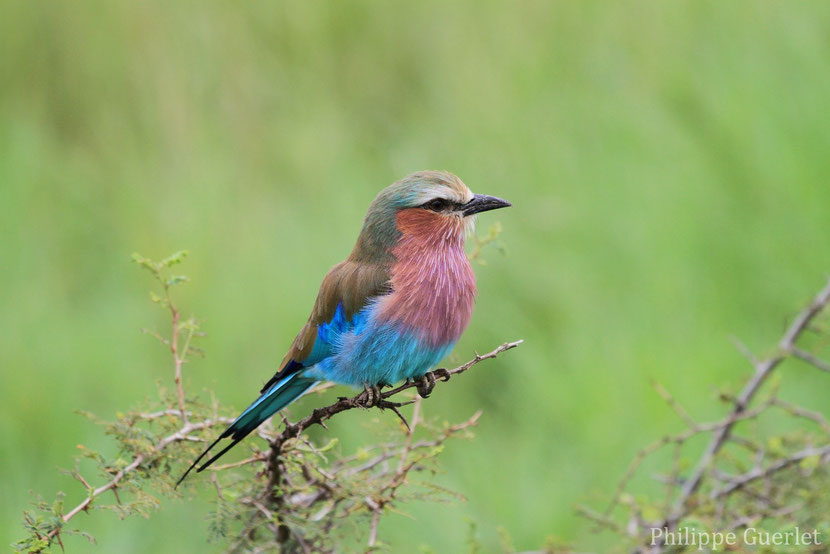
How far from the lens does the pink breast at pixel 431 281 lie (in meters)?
2.79

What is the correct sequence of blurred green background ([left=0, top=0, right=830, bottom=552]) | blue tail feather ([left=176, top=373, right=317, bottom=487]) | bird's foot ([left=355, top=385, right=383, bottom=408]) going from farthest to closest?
blurred green background ([left=0, top=0, right=830, bottom=552])
bird's foot ([left=355, top=385, right=383, bottom=408])
blue tail feather ([left=176, top=373, right=317, bottom=487])

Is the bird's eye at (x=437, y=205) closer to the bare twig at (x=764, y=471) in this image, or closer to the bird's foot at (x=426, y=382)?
the bird's foot at (x=426, y=382)

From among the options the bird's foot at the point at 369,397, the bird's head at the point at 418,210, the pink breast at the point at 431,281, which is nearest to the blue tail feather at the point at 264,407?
Result: the bird's foot at the point at 369,397

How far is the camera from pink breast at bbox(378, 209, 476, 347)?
279 centimetres

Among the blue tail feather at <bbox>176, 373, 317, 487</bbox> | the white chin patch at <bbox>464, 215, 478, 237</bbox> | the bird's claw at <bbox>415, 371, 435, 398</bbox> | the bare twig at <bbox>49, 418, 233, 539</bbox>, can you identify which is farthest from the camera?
the white chin patch at <bbox>464, 215, 478, 237</bbox>

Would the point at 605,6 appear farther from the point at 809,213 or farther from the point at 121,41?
the point at 121,41

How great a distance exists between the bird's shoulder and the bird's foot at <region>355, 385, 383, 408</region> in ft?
0.47

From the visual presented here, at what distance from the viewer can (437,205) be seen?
2.97 meters

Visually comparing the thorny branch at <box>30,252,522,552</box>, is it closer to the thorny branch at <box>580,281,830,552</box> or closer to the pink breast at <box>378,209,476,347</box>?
the pink breast at <box>378,209,476,347</box>

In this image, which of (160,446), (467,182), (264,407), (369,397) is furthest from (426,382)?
(467,182)

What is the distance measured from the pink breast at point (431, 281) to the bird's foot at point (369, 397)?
0.58ft

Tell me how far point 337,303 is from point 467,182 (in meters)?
3.06

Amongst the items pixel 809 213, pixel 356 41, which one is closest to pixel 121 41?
pixel 356 41

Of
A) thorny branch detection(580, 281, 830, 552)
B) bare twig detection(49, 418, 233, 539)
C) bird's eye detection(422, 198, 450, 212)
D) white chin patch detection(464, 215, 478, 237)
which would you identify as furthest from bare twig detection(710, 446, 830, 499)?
bare twig detection(49, 418, 233, 539)
